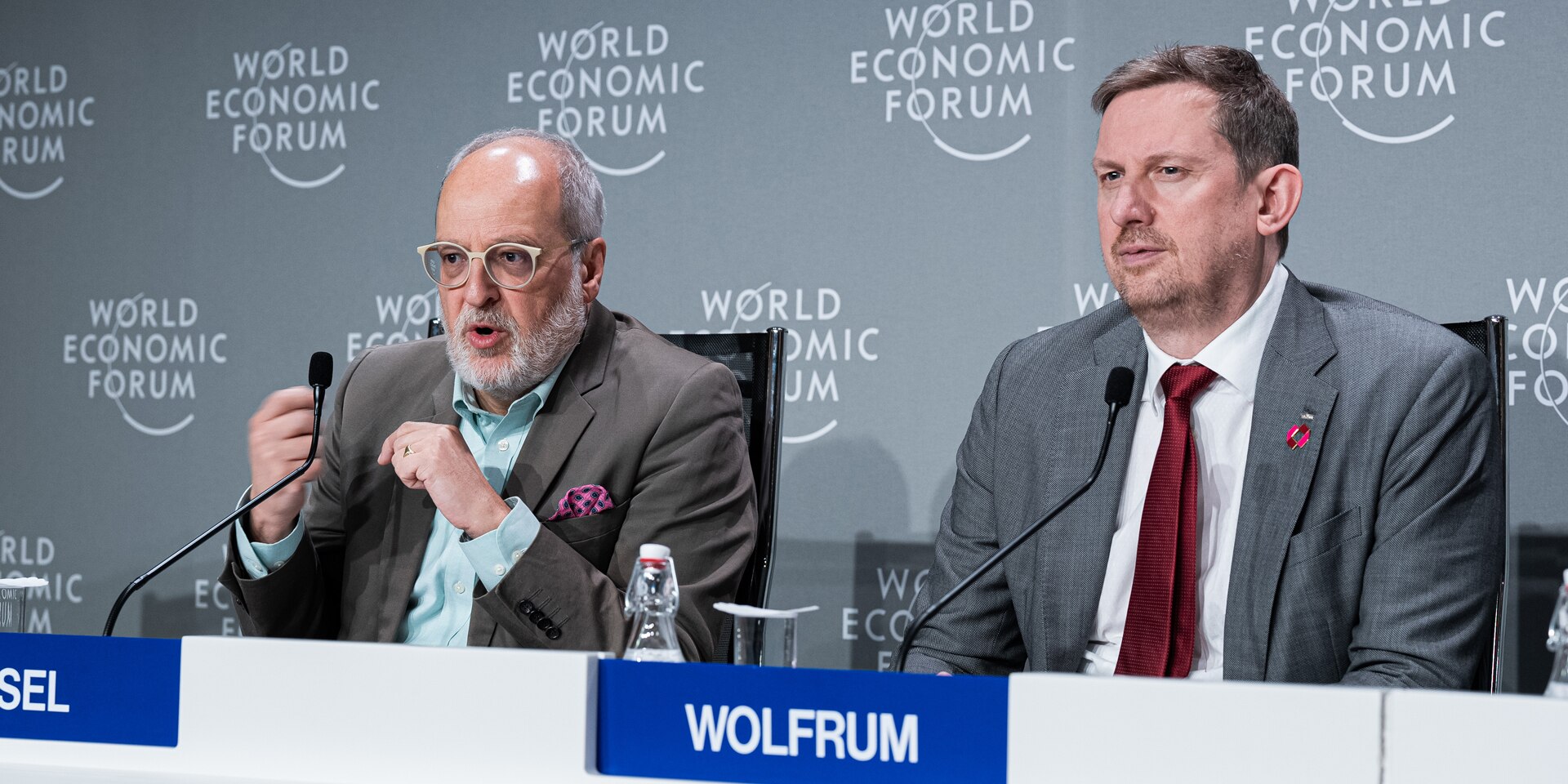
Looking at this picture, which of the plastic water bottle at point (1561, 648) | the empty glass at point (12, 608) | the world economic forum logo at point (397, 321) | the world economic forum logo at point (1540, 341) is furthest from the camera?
the world economic forum logo at point (397, 321)

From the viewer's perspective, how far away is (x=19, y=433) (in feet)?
12.6

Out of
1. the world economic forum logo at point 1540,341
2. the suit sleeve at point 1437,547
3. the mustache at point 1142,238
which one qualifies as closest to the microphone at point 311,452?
the mustache at point 1142,238

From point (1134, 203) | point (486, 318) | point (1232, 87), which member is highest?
point (1232, 87)

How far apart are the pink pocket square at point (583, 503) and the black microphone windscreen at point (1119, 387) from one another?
2.64 feet

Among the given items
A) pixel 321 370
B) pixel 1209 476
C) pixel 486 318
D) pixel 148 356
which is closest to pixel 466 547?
pixel 321 370

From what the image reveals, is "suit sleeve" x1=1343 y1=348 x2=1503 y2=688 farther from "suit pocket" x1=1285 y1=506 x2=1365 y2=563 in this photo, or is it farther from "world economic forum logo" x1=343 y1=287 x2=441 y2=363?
"world economic forum logo" x1=343 y1=287 x2=441 y2=363

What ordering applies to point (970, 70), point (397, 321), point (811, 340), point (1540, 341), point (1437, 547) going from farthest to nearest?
point (397, 321) → point (811, 340) → point (970, 70) → point (1540, 341) → point (1437, 547)

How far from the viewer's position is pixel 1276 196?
202cm

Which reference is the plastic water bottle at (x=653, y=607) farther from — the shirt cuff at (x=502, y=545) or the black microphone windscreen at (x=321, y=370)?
the black microphone windscreen at (x=321, y=370)

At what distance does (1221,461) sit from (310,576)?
135 centimetres

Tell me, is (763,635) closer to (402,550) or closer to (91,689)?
(91,689)

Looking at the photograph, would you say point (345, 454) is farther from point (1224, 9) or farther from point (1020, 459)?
point (1224, 9)

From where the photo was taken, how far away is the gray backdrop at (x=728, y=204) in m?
2.85

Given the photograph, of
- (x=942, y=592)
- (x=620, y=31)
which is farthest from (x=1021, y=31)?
(x=942, y=592)
